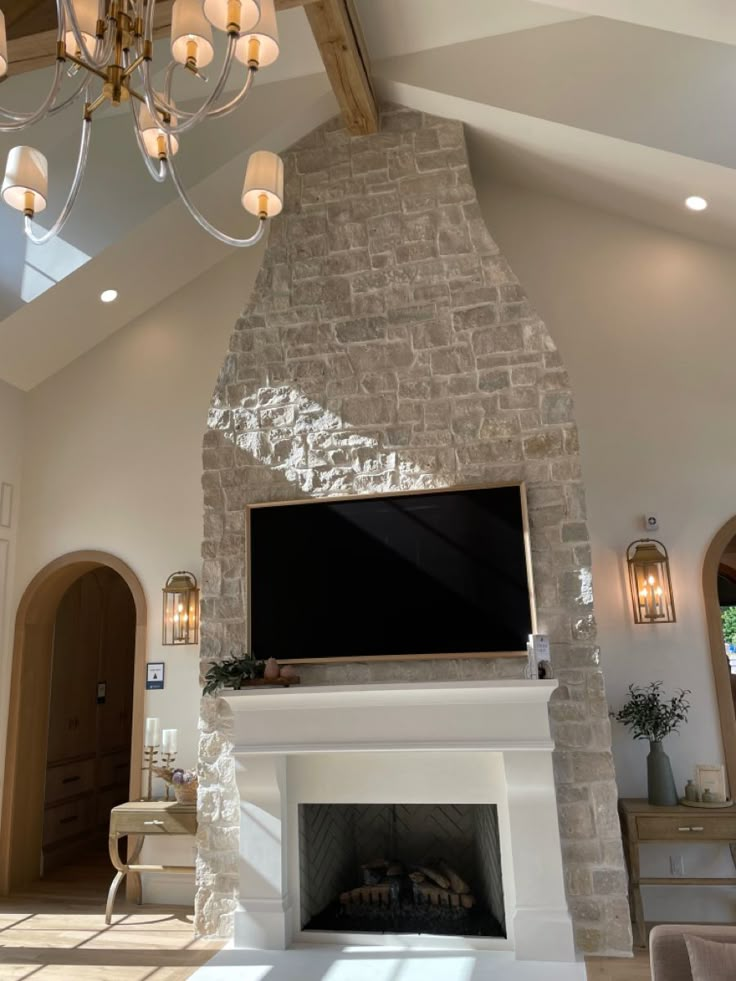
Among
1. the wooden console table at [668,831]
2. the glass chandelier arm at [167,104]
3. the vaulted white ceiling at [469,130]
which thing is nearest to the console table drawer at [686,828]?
the wooden console table at [668,831]

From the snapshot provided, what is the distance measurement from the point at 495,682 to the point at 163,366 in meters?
3.49

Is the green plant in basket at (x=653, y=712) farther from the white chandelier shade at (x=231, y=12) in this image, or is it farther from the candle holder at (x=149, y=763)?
the white chandelier shade at (x=231, y=12)

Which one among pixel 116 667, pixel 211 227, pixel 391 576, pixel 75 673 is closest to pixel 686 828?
pixel 391 576

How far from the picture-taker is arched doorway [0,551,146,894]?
516 cm

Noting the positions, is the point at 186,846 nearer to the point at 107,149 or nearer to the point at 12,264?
the point at 12,264

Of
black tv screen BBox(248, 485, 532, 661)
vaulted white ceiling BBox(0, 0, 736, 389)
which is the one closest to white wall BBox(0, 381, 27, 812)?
vaulted white ceiling BBox(0, 0, 736, 389)

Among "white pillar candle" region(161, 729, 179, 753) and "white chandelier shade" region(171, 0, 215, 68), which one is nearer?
"white chandelier shade" region(171, 0, 215, 68)

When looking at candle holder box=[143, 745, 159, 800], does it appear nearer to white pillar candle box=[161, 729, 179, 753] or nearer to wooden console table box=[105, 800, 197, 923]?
white pillar candle box=[161, 729, 179, 753]

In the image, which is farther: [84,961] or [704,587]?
[704,587]

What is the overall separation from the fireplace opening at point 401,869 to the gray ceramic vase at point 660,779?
0.91 m

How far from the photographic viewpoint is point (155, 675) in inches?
202

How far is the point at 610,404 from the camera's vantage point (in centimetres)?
483

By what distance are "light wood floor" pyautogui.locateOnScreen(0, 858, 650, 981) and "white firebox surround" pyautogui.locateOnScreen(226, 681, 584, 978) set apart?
296 millimetres

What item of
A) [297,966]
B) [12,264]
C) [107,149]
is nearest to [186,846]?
[297,966]
